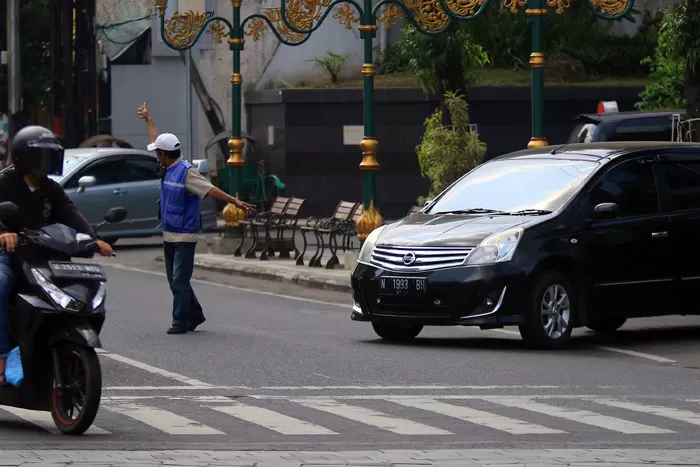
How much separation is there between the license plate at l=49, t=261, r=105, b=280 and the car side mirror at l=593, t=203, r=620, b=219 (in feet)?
19.2

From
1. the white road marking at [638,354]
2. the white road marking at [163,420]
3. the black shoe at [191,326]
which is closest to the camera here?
the white road marking at [163,420]

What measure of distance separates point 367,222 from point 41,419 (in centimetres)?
1218

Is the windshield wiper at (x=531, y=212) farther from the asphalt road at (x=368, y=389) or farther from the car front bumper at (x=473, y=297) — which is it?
the asphalt road at (x=368, y=389)

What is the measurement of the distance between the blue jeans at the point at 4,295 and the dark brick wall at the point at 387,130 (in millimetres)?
28213

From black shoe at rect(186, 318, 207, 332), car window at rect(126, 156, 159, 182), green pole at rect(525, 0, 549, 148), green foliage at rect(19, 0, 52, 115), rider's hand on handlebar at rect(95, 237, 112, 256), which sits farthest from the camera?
green foliage at rect(19, 0, 52, 115)

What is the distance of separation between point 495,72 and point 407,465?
104 ft

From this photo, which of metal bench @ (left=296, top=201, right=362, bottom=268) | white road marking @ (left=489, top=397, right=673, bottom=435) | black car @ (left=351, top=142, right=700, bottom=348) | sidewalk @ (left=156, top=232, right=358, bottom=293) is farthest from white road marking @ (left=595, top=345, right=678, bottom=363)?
metal bench @ (left=296, top=201, right=362, bottom=268)

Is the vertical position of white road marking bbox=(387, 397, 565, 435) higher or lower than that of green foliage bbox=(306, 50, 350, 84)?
lower

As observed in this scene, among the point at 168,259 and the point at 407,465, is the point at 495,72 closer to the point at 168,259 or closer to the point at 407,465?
the point at 168,259

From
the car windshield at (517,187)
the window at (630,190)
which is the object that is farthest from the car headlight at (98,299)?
the window at (630,190)

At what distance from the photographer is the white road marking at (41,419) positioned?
9.67 metres

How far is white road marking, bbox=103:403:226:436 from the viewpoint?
31.7 ft

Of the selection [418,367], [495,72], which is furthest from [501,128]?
[418,367]

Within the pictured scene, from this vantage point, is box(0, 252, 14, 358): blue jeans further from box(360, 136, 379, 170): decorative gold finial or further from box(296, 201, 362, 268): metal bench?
box(296, 201, 362, 268): metal bench
